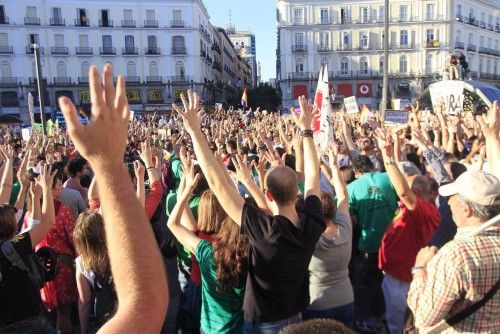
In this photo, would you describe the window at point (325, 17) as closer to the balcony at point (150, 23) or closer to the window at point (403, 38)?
the window at point (403, 38)

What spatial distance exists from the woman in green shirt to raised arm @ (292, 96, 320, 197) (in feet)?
2.05

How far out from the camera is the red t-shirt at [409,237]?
11.9ft

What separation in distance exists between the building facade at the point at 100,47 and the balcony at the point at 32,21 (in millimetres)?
102

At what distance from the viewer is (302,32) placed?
55.3m

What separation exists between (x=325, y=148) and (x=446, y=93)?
381 inches

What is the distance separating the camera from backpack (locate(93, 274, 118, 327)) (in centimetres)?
288

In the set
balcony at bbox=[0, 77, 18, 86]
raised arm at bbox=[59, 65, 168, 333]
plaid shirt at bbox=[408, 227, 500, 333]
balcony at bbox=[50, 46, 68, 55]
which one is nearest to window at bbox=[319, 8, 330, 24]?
balcony at bbox=[50, 46, 68, 55]

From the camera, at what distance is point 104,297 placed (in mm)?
2938

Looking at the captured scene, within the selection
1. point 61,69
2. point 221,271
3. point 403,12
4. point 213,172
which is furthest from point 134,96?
point 221,271

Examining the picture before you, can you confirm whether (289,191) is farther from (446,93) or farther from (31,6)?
(31,6)

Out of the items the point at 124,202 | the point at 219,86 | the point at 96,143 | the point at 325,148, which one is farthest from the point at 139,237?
the point at 219,86

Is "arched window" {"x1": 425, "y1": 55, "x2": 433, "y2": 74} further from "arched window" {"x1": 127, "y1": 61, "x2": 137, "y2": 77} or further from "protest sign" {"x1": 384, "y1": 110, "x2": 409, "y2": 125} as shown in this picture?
"protest sign" {"x1": 384, "y1": 110, "x2": 409, "y2": 125}

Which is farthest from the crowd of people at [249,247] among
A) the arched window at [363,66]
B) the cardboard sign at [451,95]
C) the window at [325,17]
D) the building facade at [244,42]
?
the building facade at [244,42]

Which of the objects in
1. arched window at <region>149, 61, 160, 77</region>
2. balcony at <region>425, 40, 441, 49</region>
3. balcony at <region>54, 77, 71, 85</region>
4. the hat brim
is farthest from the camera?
balcony at <region>425, 40, 441, 49</region>
